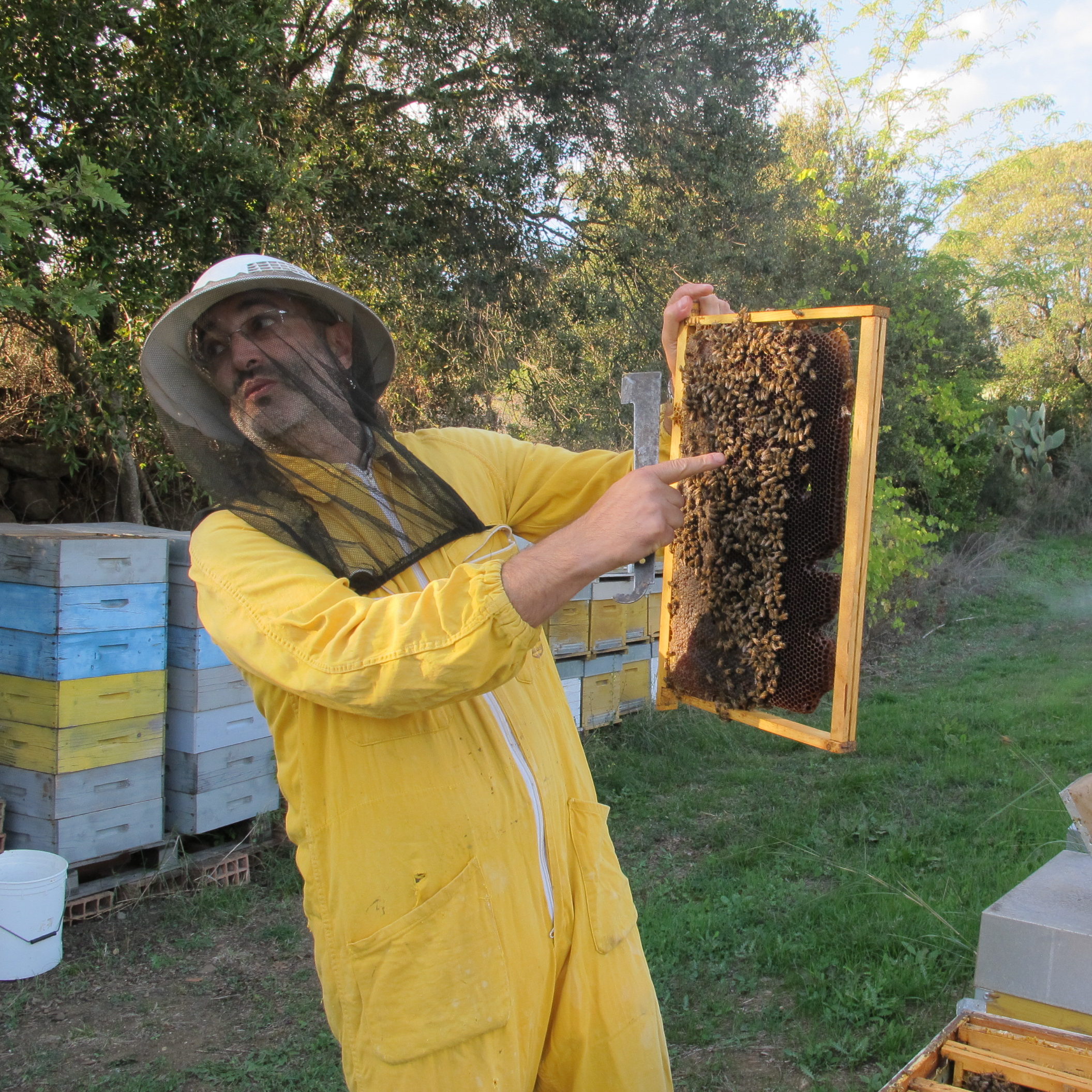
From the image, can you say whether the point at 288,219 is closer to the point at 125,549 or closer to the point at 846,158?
the point at 125,549

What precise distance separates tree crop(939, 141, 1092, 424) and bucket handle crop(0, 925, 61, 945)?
23.2 meters

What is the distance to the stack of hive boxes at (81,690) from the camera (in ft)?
13.6

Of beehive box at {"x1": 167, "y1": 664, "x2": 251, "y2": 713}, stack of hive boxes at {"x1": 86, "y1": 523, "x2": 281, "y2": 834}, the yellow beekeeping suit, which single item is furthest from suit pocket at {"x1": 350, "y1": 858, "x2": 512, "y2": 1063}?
beehive box at {"x1": 167, "y1": 664, "x2": 251, "y2": 713}

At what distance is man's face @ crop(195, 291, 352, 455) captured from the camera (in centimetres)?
189

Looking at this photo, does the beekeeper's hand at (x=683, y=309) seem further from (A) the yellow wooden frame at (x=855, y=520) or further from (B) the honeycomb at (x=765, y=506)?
(A) the yellow wooden frame at (x=855, y=520)

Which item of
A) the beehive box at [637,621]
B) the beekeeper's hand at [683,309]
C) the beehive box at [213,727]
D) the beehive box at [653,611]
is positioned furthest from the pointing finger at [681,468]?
the beehive box at [653,611]

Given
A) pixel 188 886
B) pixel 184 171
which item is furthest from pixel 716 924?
pixel 184 171

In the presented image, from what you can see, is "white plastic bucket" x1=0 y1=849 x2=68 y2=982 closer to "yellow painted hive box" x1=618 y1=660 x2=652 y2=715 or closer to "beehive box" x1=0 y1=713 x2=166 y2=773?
"beehive box" x1=0 y1=713 x2=166 y2=773

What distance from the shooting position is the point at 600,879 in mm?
1824

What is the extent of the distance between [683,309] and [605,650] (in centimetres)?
454

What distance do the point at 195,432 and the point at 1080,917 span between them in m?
2.30

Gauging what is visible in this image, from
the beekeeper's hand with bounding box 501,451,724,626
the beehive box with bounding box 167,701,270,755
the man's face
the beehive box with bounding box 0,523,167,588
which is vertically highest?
the man's face

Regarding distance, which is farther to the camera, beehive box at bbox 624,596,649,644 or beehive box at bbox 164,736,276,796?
beehive box at bbox 624,596,649,644

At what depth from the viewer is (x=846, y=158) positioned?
607 inches
